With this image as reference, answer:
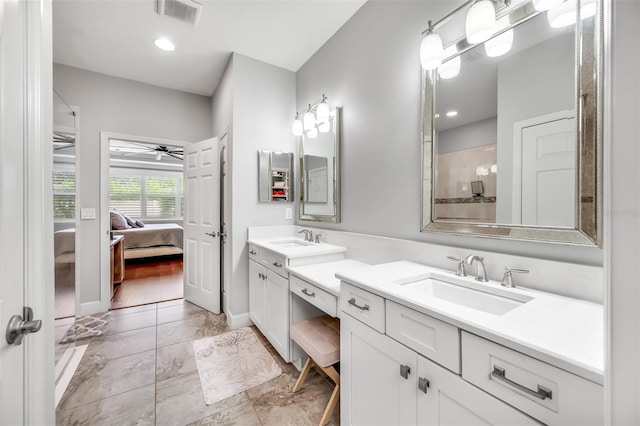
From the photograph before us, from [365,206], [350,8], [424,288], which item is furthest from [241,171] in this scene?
[424,288]

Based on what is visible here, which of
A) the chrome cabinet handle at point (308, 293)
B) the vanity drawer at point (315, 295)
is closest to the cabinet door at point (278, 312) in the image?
the vanity drawer at point (315, 295)

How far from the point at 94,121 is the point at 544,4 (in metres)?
4.02

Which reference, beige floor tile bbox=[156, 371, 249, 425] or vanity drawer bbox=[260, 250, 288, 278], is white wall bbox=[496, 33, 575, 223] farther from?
beige floor tile bbox=[156, 371, 249, 425]

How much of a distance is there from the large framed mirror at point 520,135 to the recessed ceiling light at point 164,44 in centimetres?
241

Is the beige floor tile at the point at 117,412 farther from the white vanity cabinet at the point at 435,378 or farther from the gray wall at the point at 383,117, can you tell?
the gray wall at the point at 383,117

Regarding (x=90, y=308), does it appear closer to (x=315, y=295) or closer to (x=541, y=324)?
(x=315, y=295)

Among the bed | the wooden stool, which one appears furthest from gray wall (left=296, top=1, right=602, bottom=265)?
the bed

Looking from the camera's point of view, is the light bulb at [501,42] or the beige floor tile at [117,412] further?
the beige floor tile at [117,412]

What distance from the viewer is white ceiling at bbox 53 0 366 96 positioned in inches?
79.6

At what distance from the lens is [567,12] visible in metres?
1.02

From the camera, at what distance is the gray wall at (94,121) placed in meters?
2.85

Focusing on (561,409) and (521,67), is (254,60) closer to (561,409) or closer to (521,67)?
(521,67)

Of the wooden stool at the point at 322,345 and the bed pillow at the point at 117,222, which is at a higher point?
the bed pillow at the point at 117,222

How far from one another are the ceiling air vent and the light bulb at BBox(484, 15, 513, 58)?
2.07m
